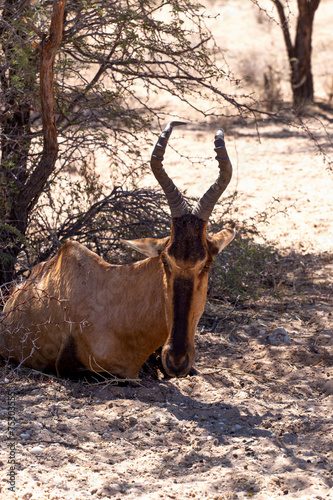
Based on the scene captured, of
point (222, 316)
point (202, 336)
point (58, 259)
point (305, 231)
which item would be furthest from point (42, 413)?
point (305, 231)

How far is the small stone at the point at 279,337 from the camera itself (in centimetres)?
644

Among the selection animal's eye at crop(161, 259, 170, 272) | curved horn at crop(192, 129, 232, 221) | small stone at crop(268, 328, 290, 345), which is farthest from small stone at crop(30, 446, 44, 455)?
small stone at crop(268, 328, 290, 345)

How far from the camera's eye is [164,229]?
7262 millimetres

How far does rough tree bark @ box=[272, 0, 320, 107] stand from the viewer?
15758mm

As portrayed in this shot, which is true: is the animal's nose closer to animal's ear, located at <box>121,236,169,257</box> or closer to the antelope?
the antelope

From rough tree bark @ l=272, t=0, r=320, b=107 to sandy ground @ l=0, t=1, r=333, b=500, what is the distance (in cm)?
988

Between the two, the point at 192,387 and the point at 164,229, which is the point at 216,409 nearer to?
the point at 192,387

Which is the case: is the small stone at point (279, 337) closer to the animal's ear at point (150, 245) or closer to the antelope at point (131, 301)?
the antelope at point (131, 301)

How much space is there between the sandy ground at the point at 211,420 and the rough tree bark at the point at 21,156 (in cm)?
179

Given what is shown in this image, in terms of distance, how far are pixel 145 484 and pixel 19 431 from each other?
1.06 metres

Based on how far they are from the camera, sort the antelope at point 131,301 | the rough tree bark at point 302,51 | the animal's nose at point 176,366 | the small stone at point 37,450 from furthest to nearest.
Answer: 1. the rough tree bark at point 302,51
2. the antelope at point 131,301
3. the animal's nose at point 176,366
4. the small stone at point 37,450

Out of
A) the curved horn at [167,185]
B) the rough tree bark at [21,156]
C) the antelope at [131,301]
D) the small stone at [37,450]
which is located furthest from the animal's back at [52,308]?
the small stone at [37,450]

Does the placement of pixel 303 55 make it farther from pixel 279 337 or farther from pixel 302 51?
pixel 279 337

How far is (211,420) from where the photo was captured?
478 centimetres
